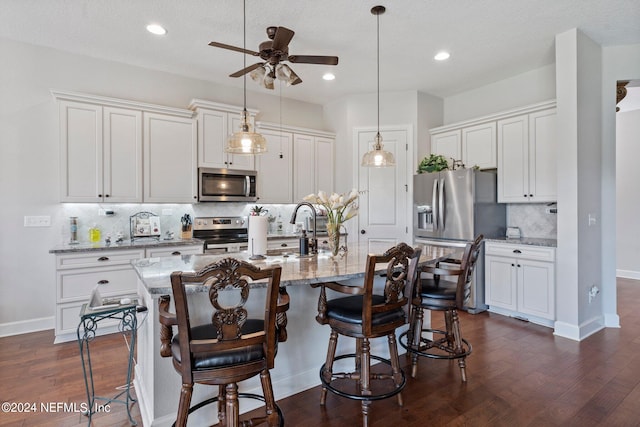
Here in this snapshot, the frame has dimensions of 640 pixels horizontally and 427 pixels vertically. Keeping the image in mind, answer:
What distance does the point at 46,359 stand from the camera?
2.94 m

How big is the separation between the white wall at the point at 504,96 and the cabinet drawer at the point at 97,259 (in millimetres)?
4768

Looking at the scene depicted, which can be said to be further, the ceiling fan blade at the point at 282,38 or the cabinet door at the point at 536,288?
the cabinet door at the point at 536,288

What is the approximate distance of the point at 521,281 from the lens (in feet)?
12.5

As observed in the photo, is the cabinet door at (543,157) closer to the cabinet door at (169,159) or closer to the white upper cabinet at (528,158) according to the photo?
the white upper cabinet at (528,158)

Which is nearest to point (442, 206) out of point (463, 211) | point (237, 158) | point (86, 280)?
point (463, 211)

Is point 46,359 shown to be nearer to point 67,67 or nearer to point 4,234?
point 4,234

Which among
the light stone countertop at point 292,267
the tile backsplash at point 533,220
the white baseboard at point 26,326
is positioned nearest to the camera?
the light stone countertop at point 292,267

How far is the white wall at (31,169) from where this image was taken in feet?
11.6

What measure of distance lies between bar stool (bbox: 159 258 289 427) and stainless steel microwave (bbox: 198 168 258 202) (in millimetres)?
2913

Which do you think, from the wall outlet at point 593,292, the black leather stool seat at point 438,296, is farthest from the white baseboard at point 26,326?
A: the wall outlet at point 593,292

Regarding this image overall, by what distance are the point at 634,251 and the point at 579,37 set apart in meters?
4.66

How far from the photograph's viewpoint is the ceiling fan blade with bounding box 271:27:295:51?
239 cm

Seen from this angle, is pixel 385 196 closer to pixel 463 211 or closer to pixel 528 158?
pixel 463 211

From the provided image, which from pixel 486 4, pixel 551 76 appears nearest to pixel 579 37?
pixel 551 76
